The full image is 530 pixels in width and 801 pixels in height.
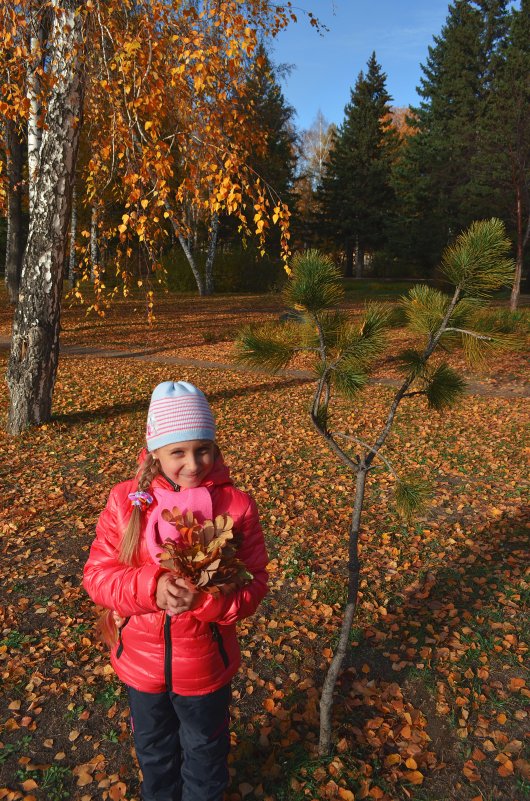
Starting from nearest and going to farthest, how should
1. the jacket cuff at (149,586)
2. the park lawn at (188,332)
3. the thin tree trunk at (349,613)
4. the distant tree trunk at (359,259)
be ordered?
1. the jacket cuff at (149,586)
2. the thin tree trunk at (349,613)
3. the park lawn at (188,332)
4. the distant tree trunk at (359,259)

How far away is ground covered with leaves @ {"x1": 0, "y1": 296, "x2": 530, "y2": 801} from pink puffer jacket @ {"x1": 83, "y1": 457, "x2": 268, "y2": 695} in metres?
0.99

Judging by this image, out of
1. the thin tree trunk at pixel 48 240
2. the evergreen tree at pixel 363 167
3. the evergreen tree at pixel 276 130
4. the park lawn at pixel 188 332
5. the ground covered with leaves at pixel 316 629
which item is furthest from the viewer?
the evergreen tree at pixel 363 167

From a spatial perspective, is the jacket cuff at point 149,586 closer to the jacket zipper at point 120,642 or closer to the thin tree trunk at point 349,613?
the jacket zipper at point 120,642

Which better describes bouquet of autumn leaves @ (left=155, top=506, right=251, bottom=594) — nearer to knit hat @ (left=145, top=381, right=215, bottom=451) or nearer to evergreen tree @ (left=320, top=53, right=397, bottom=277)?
knit hat @ (left=145, top=381, right=215, bottom=451)

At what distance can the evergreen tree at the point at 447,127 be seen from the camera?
26562mm

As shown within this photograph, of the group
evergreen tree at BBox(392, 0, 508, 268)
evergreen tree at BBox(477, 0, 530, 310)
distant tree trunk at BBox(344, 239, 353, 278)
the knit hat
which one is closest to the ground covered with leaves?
the knit hat

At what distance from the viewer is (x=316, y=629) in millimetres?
3561

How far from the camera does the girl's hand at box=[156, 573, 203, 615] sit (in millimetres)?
1573

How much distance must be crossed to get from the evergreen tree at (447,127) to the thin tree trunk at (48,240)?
2350cm

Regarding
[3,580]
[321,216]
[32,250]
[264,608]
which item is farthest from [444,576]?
[321,216]

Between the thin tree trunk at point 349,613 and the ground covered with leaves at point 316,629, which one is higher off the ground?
the thin tree trunk at point 349,613

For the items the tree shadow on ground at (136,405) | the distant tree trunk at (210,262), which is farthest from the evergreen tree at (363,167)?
the tree shadow on ground at (136,405)

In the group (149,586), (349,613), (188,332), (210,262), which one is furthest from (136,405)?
(210,262)

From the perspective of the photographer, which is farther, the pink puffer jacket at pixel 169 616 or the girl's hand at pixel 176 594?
the pink puffer jacket at pixel 169 616
